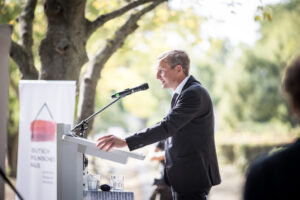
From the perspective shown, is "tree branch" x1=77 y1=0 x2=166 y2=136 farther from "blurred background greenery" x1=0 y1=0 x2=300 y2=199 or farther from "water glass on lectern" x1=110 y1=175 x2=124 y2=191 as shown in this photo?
"water glass on lectern" x1=110 y1=175 x2=124 y2=191

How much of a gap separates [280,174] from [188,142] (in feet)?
5.63

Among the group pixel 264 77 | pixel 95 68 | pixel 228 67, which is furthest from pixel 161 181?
pixel 228 67

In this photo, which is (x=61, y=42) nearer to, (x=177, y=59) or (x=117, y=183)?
(x=177, y=59)

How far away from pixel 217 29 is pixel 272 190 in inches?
280

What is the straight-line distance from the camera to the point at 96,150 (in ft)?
9.49

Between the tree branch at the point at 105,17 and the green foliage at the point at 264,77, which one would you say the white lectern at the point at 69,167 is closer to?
the tree branch at the point at 105,17

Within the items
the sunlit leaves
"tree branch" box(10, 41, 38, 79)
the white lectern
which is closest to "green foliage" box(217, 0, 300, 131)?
the sunlit leaves

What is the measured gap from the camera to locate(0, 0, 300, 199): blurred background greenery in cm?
839

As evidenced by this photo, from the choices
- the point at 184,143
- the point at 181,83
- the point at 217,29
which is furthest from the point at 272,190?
the point at 217,29

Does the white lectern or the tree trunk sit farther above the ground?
the tree trunk

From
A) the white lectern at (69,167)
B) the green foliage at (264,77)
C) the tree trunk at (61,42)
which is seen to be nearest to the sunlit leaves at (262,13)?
the tree trunk at (61,42)

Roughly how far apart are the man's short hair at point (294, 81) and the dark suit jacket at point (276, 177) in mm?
160

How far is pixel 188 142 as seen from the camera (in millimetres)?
2975

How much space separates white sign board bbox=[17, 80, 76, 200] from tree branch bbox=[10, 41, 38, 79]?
3.28 feet
